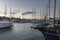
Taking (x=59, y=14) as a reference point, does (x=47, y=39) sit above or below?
below

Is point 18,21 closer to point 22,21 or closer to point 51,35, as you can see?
point 22,21

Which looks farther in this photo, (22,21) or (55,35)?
(22,21)

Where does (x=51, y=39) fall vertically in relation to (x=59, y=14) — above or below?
below

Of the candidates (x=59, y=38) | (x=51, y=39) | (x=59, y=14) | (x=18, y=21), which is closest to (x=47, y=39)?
(x=51, y=39)

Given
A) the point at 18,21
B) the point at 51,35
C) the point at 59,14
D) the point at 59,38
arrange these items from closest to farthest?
the point at 59,38, the point at 51,35, the point at 59,14, the point at 18,21

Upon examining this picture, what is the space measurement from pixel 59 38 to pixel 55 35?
779mm

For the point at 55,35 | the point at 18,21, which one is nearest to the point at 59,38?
the point at 55,35

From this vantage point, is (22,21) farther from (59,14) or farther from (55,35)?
(55,35)

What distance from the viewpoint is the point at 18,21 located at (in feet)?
421

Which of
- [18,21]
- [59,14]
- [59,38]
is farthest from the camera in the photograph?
[18,21]

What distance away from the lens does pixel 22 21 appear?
5187 inches

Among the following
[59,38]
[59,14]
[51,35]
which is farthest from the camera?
[59,14]

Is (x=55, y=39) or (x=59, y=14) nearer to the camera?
(x=55, y=39)

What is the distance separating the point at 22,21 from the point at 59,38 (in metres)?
118
